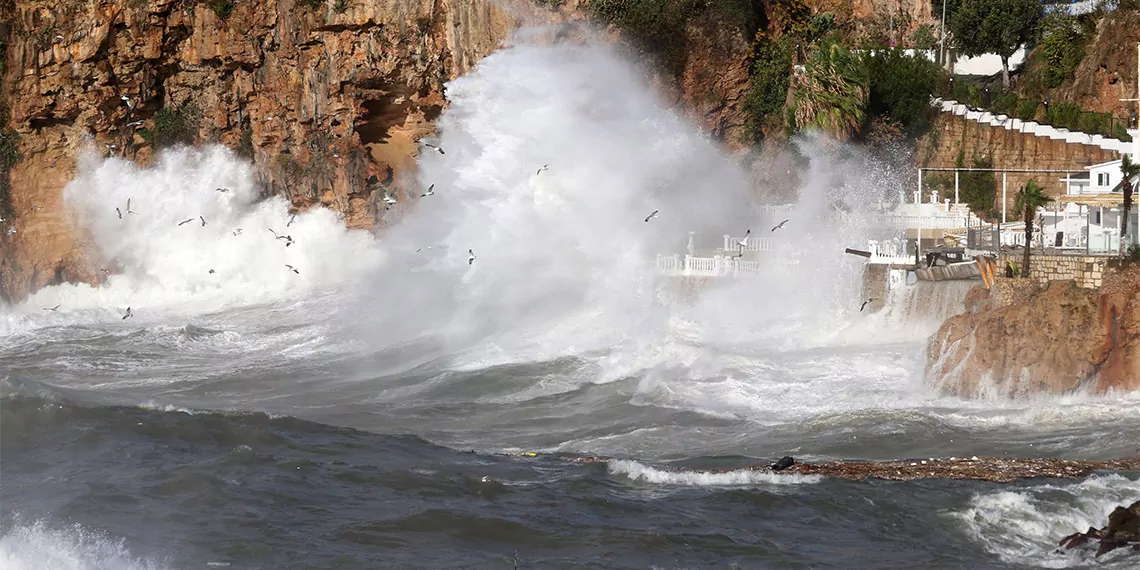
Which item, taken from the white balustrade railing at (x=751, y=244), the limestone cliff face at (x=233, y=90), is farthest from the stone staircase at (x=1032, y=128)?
the limestone cliff face at (x=233, y=90)

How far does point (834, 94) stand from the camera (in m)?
35.5

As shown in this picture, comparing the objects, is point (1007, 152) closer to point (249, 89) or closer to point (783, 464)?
point (783, 464)

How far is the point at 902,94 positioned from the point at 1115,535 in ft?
79.3

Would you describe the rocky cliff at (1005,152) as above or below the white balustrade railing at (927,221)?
above

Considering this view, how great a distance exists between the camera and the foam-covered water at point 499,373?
1456 centimetres

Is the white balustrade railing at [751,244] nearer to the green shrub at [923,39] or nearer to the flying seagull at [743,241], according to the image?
the flying seagull at [743,241]

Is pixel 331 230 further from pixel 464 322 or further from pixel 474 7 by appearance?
pixel 464 322

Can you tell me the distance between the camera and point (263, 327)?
33.5 m

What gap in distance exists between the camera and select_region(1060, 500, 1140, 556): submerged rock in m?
13.0

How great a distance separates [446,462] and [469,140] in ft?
55.8

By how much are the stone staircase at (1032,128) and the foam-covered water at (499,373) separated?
2.87 metres

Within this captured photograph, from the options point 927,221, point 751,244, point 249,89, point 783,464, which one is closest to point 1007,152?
point 927,221

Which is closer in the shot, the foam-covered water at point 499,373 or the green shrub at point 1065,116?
the foam-covered water at point 499,373

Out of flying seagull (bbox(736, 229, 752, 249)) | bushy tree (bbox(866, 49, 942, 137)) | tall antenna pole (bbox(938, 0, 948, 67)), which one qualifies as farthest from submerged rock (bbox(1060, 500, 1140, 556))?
tall antenna pole (bbox(938, 0, 948, 67))
